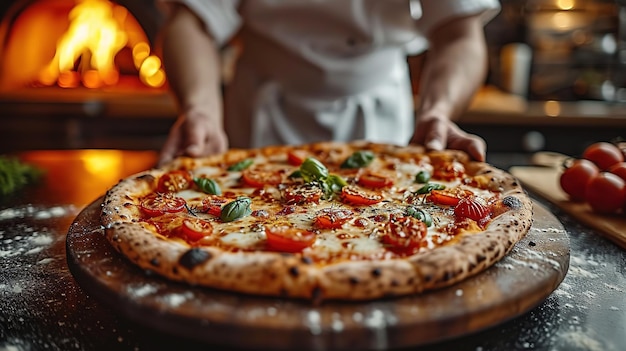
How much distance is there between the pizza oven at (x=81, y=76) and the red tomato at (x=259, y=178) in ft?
8.08

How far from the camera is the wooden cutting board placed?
5.35 feet

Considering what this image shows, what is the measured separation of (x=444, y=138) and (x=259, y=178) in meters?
0.59

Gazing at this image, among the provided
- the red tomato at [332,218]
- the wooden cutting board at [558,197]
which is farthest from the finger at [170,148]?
the wooden cutting board at [558,197]

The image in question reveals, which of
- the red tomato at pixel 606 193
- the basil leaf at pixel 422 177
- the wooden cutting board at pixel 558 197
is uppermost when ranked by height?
the basil leaf at pixel 422 177

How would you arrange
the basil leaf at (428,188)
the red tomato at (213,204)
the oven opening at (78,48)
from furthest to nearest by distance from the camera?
the oven opening at (78,48)
the basil leaf at (428,188)
the red tomato at (213,204)

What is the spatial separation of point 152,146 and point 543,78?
3.02 metres

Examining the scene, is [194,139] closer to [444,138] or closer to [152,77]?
[444,138]

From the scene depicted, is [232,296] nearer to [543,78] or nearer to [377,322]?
[377,322]

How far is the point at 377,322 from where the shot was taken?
95 cm

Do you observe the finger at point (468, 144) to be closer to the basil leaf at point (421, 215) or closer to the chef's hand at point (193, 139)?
the basil leaf at point (421, 215)

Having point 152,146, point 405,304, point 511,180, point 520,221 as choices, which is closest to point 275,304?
point 405,304

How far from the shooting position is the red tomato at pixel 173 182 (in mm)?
1667

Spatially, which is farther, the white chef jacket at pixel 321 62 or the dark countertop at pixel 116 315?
the white chef jacket at pixel 321 62

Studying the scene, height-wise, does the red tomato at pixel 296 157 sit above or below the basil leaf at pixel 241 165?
below
